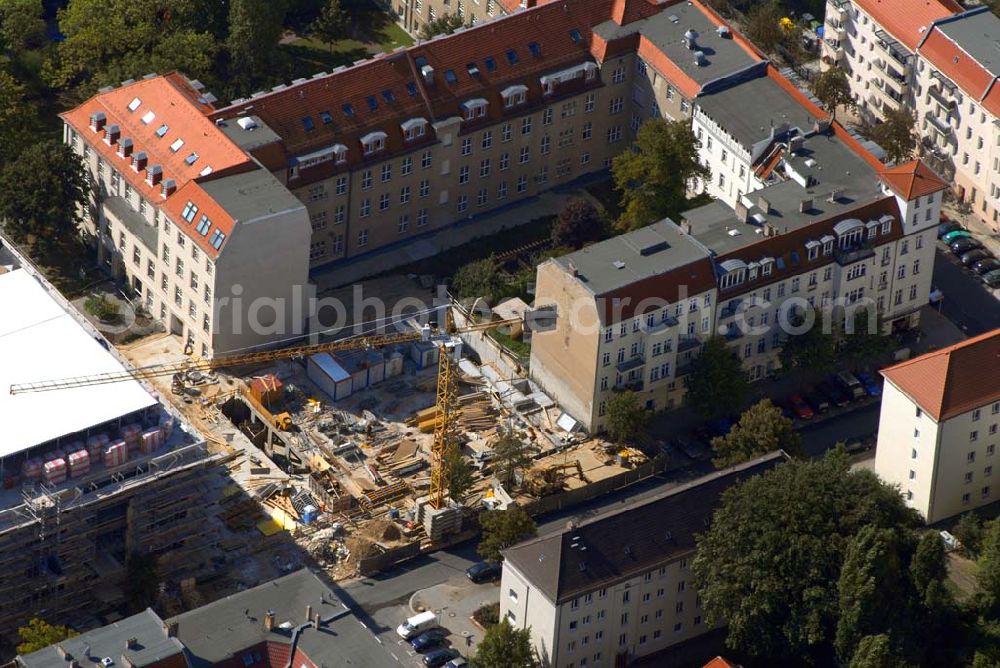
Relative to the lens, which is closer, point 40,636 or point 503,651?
point 40,636

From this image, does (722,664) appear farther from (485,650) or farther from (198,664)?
(198,664)

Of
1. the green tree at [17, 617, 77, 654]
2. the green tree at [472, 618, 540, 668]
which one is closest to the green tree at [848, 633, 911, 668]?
the green tree at [472, 618, 540, 668]

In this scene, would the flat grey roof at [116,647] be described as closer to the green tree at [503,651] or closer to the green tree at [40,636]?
the green tree at [40,636]

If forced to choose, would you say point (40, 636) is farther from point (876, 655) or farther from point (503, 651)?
point (876, 655)

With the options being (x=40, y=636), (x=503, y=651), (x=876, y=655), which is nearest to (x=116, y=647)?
(x=40, y=636)

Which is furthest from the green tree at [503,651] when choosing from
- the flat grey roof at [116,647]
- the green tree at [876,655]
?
the green tree at [876,655]

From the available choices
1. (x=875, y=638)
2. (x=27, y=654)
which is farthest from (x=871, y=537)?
(x=27, y=654)

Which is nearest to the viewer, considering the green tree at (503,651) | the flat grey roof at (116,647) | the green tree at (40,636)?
the flat grey roof at (116,647)
